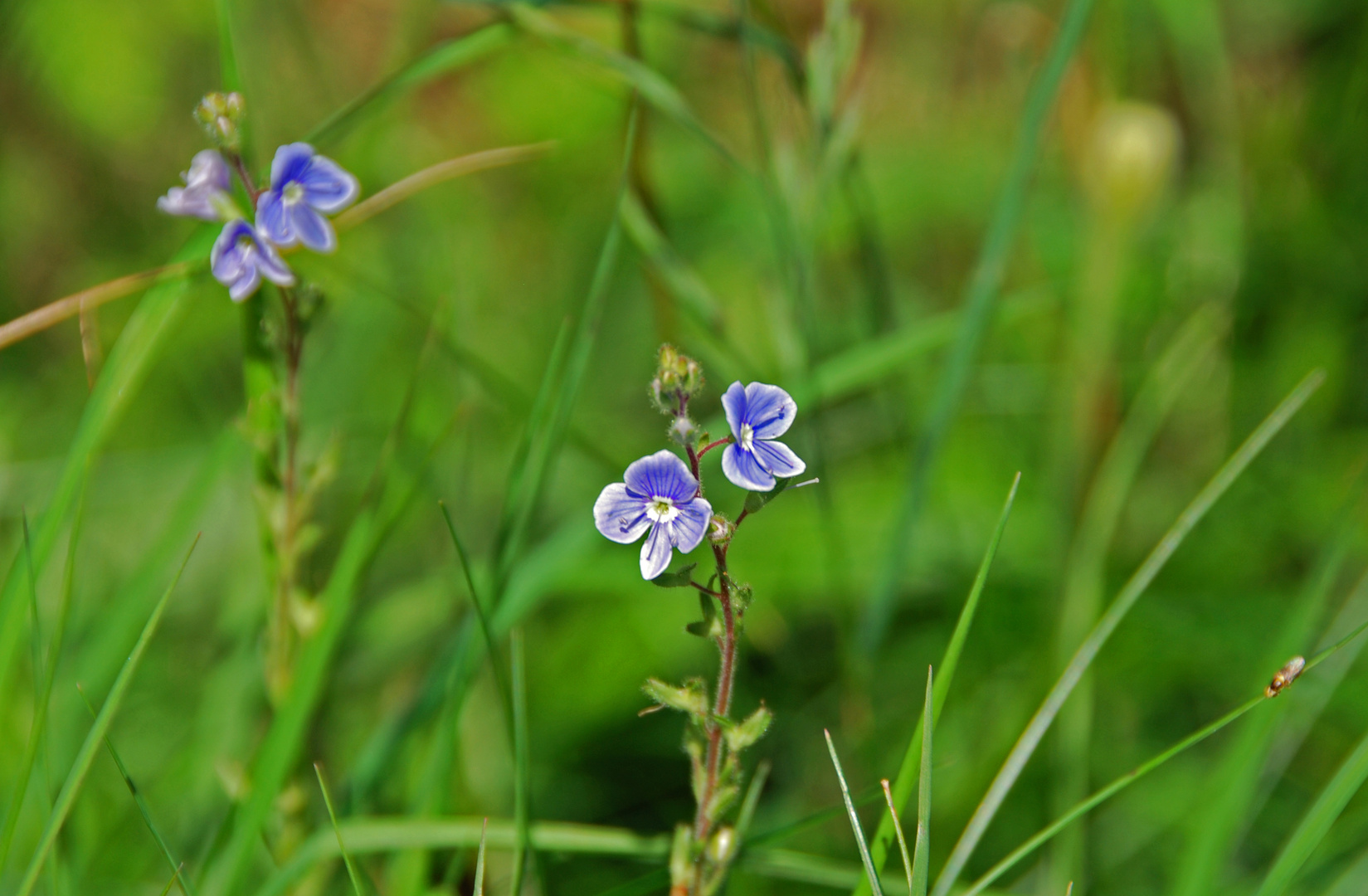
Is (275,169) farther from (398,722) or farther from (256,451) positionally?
(398,722)

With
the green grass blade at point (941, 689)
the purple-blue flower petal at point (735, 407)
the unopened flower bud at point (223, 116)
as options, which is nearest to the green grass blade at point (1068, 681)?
the green grass blade at point (941, 689)

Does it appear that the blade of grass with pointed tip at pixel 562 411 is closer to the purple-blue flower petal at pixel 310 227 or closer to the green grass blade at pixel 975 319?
the purple-blue flower petal at pixel 310 227

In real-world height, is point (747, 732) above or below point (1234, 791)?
above

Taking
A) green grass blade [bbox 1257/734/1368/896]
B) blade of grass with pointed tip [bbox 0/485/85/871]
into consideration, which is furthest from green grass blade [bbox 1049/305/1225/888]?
blade of grass with pointed tip [bbox 0/485/85/871]

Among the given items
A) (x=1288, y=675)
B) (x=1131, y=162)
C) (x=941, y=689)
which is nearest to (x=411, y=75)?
(x=941, y=689)

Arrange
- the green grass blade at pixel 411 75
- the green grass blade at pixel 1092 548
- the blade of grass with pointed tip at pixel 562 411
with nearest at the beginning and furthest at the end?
the blade of grass with pointed tip at pixel 562 411 → the green grass blade at pixel 411 75 → the green grass blade at pixel 1092 548

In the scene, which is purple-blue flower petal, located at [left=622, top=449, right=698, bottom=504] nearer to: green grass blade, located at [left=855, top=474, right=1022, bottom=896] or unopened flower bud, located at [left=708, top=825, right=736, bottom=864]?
green grass blade, located at [left=855, top=474, right=1022, bottom=896]

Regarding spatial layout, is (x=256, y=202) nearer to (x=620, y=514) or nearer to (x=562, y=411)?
(x=562, y=411)
